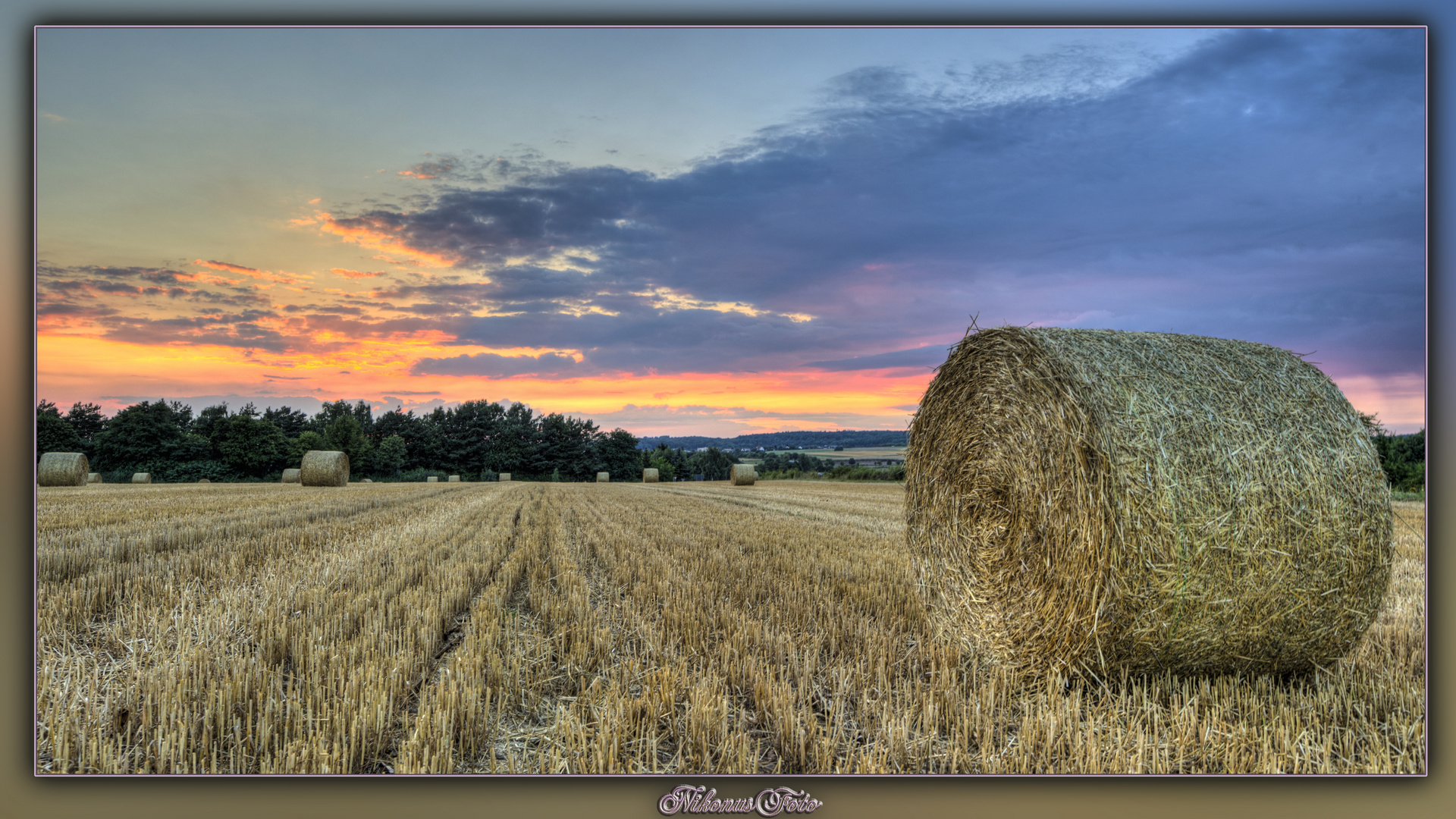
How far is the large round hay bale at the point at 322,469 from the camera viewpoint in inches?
842

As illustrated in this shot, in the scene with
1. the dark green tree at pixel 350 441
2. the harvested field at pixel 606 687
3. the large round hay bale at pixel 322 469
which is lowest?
the harvested field at pixel 606 687

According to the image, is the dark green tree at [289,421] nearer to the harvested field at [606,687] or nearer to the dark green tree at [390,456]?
the dark green tree at [390,456]

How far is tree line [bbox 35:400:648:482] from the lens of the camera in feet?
30.1

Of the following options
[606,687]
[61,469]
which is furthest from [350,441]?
[606,687]

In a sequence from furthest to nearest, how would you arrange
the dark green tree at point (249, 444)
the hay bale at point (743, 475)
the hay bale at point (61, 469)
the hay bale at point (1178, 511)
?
the hay bale at point (743, 475) < the dark green tree at point (249, 444) < the hay bale at point (61, 469) < the hay bale at point (1178, 511)

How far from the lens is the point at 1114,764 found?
2.79 m

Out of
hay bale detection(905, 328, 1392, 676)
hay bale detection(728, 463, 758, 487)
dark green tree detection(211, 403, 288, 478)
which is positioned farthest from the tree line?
hay bale detection(728, 463, 758, 487)

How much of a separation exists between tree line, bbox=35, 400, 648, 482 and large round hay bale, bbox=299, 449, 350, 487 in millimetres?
1291

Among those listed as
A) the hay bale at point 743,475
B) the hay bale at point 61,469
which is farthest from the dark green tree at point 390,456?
the hay bale at point 743,475

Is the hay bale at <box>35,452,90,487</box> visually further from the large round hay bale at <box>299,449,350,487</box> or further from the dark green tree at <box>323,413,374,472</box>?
the dark green tree at <box>323,413,374,472</box>

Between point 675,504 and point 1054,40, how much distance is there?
14751mm

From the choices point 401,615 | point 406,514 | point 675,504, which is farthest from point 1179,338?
point 675,504

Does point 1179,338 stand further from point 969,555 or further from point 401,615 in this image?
point 401,615

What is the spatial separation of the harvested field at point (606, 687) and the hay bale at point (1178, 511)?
251 millimetres
